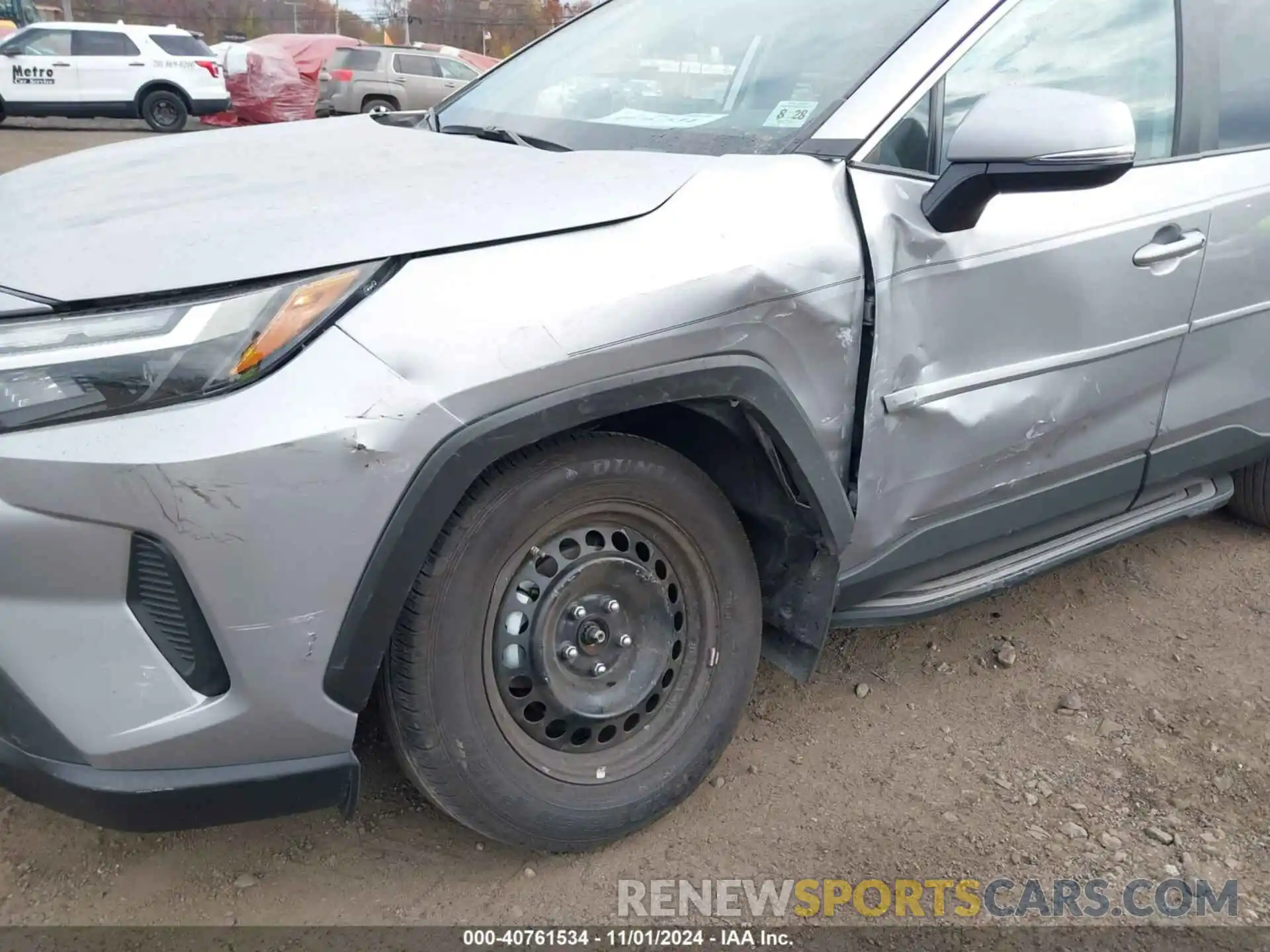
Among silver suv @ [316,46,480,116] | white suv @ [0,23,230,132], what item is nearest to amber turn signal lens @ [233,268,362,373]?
white suv @ [0,23,230,132]

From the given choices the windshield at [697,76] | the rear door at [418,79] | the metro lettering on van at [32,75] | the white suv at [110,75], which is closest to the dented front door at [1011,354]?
the windshield at [697,76]

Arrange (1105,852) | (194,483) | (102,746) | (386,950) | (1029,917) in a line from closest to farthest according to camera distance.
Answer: (194,483) → (102,746) → (386,950) → (1029,917) → (1105,852)

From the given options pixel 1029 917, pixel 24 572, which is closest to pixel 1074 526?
pixel 1029 917

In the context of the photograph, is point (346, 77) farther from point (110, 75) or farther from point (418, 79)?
→ point (110, 75)

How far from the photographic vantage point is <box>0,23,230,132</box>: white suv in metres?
15.3

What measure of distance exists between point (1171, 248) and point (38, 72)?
17.4 m

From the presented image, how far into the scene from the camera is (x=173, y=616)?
4.76 ft

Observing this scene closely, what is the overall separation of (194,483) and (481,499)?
43 cm

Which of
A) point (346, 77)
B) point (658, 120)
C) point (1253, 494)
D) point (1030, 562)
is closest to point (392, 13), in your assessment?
point (346, 77)

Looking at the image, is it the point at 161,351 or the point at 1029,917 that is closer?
the point at 161,351

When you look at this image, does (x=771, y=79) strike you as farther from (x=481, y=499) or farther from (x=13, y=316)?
(x=13, y=316)

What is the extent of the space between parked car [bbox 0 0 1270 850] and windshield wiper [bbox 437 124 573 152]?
0.03 m

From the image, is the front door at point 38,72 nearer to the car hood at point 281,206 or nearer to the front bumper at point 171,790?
the car hood at point 281,206

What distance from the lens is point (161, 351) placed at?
1421 millimetres
